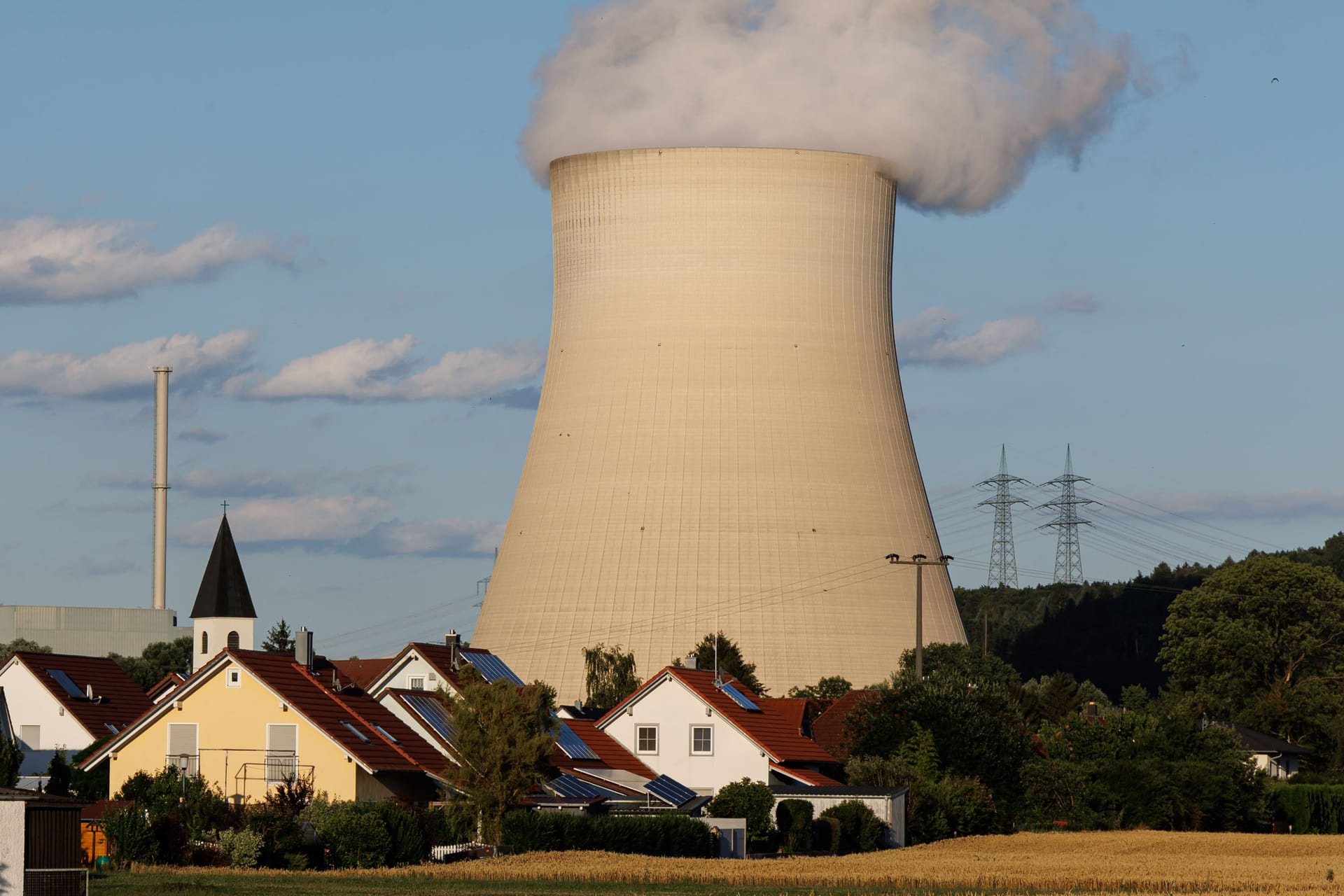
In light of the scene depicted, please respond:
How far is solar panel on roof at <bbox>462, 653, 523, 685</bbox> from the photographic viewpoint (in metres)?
31.8

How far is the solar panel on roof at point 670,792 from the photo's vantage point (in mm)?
28375

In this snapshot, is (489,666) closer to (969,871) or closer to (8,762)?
(969,871)

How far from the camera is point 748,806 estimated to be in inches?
1060

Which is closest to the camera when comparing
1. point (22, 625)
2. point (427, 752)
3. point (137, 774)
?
point (137, 774)

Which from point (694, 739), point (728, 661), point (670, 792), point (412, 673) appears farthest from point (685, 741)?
point (728, 661)

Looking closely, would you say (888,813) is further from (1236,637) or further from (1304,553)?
(1304,553)

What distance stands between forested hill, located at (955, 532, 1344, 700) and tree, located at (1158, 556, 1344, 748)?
1446 centimetres

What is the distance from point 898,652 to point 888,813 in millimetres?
12418

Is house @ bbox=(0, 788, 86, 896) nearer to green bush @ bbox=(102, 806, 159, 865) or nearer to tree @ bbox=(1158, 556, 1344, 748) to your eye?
green bush @ bbox=(102, 806, 159, 865)

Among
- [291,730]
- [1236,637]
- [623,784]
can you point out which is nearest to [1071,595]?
[1236,637]

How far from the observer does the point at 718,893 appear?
18.8 meters

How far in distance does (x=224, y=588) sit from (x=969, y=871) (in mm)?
18960

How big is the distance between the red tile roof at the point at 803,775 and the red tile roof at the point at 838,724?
247cm

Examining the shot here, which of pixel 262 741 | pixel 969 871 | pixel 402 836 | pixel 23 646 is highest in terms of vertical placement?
pixel 23 646
